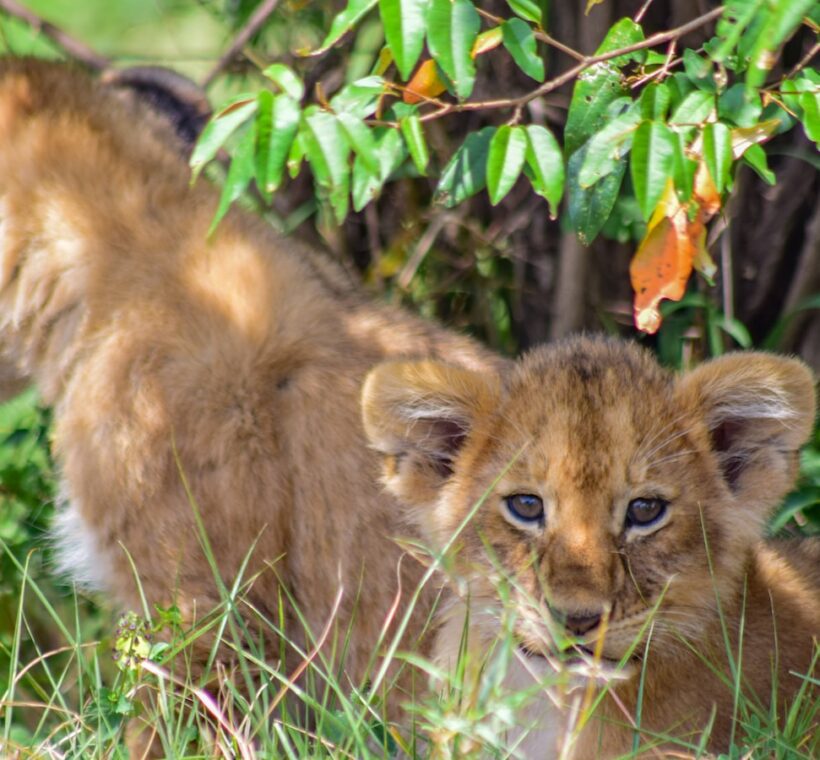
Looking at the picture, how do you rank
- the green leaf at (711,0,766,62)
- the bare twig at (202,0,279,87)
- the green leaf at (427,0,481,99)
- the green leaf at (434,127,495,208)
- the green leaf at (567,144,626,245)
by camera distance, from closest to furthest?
1. the green leaf at (711,0,766,62)
2. the green leaf at (427,0,481,99)
3. the green leaf at (567,144,626,245)
4. the green leaf at (434,127,495,208)
5. the bare twig at (202,0,279,87)

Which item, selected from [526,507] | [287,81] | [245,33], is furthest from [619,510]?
[245,33]

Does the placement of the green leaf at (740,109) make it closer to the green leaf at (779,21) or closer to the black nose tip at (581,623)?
the green leaf at (779,21)

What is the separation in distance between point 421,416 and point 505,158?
656mm

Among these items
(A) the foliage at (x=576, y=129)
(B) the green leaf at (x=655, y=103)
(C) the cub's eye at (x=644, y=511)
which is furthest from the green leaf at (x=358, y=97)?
(C) the cub's eye at (x=644, y=511)

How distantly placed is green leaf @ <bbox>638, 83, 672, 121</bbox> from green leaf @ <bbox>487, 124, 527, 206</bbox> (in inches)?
10.2

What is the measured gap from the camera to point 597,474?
3.03m

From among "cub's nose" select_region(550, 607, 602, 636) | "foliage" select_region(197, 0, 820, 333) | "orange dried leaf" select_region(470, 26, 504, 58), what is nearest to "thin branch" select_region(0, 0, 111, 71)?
"foliage" select_region(197, 0, 820, 333)

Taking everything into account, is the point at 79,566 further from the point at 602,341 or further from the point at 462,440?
the point at 602,341

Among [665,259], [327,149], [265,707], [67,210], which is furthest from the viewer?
[67,210]

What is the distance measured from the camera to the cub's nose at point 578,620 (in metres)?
2.91

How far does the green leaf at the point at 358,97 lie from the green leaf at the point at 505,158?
28 centimetres

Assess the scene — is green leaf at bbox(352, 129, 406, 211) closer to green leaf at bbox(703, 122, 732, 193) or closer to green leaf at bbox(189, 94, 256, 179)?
green leaf at bbox(189, 94, 256, 179)

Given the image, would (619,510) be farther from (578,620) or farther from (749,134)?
(749,134)

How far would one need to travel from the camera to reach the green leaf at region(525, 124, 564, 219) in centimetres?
297
